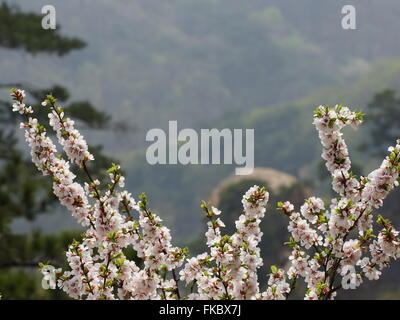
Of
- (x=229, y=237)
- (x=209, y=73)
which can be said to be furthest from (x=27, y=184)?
(x=209, y=73)

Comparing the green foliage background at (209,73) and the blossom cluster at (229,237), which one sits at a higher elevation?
the green foliage background at (209,73)

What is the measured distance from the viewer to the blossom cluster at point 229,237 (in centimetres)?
423

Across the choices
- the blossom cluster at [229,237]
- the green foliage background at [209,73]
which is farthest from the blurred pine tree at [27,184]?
the green foliage background at [209,73]

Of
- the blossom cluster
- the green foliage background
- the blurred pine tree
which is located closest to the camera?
the blossom cluster

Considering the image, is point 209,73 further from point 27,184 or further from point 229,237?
point 229,237

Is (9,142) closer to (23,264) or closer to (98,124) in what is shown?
(98,124)

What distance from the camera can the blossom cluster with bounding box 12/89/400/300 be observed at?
13.9 ft

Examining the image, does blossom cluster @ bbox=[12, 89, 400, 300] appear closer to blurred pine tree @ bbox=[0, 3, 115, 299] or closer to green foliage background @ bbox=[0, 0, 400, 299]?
blurred pine tree @ bbox=[0, 3, 115, 299]

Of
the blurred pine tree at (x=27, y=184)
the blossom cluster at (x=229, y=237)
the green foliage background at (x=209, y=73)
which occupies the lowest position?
the blossom cluster at (x=229, y=237)

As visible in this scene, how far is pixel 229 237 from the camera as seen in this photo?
14.0 ft

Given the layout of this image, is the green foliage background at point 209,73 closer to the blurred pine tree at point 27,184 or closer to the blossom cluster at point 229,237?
the blurred pine tree at point 27,184

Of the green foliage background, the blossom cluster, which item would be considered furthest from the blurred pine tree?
the green foliage background

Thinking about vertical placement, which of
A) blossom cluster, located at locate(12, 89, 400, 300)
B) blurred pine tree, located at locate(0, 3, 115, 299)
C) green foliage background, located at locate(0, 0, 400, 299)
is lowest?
blossom cluster, located at locate(12, 89, 400, 300)

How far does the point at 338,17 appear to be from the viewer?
136750mm
